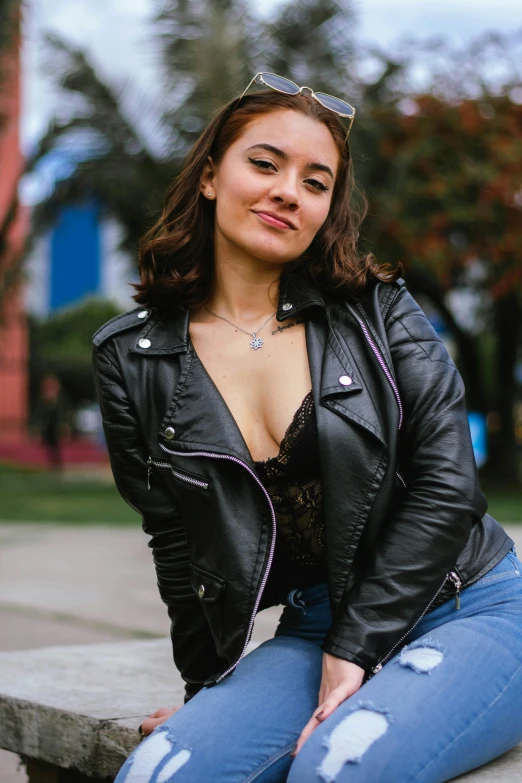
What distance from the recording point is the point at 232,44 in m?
14.4

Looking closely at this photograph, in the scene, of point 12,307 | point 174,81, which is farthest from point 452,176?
point 12,307

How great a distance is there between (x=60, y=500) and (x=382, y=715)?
13374 mm

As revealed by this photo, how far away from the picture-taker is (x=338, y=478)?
7.78 ft

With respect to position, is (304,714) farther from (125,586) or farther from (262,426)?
(125,586)

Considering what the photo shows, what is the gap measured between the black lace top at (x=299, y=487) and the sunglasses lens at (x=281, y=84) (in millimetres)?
750

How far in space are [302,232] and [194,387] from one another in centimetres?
47

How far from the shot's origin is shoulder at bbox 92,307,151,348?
2686mm

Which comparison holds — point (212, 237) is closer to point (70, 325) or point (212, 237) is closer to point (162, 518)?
point (162, 518)

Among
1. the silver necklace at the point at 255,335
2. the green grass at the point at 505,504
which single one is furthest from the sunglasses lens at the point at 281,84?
the green grass at the point at 505,504

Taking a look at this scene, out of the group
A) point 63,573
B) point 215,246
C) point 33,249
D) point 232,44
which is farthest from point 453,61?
point 215,246

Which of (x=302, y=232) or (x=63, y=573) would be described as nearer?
(x=302, y=232)

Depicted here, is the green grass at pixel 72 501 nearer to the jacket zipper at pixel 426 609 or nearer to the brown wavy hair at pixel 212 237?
the brown wavy hair at pixel 212 237

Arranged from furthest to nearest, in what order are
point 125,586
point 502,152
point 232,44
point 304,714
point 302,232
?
point 502,152 → point 232,44 → point 125,586 → point 302,232 → point 304,714

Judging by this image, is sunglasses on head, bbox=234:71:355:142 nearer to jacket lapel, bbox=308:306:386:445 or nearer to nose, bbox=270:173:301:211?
nose, bbox=270:173:301:211
